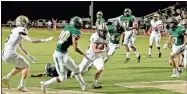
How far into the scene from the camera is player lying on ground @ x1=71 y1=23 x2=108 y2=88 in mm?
12500

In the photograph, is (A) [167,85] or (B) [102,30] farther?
(A) [167,85]

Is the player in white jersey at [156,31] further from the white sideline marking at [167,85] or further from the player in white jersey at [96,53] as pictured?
the player in white jersey at [96,53]

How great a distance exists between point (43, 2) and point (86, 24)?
6220 mm

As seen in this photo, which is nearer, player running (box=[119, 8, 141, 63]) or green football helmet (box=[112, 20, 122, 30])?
green football helmet (box=[112, 20, 122, 30])

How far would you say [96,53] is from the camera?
12.6 metres

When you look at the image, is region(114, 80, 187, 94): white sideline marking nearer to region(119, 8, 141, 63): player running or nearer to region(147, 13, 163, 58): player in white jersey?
region(119, 8, 141, 63): player running

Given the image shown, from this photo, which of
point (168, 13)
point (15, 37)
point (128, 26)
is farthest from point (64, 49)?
point (168, 13)

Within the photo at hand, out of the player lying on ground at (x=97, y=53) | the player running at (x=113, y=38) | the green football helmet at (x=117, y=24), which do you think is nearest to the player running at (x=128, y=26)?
the green football helmet at (x=117, y=24)

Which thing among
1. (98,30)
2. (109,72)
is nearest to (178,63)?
(109,72)

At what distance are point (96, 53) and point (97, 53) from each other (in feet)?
0.10

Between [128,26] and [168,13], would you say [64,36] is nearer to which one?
[128,26]

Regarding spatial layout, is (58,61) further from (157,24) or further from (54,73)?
(157,24)

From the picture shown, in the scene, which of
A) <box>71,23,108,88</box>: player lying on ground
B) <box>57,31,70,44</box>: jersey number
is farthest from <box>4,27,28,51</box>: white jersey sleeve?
<box>71,23,108,88</box>: player lying on ground

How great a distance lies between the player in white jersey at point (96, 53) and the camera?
1250 cm
